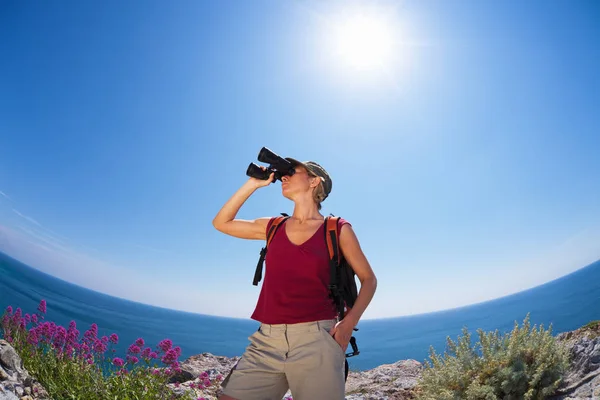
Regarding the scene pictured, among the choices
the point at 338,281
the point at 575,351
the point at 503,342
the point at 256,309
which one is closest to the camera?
the point at 338,281

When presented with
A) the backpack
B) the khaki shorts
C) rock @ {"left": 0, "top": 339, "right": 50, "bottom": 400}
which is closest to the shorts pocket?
the khaki shorts

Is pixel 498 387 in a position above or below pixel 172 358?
below

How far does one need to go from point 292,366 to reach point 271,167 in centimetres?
108

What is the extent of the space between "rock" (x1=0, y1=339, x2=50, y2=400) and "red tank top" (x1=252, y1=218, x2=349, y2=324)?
283 centimetres

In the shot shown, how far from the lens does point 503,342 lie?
3.74 metres

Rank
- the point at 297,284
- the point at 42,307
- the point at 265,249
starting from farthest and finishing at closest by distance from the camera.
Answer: the point at 42,307, the point at 265,249, the point at 297,284

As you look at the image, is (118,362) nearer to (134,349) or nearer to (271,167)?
(134,349)

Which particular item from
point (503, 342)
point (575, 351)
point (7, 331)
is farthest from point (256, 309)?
point (7, 331)

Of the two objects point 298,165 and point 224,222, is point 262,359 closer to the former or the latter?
point 224,222

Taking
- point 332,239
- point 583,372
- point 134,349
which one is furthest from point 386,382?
point 332,239

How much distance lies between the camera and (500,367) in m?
3.46

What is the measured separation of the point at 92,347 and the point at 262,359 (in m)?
2.93

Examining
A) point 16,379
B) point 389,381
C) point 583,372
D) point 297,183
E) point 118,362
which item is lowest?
point 389,381

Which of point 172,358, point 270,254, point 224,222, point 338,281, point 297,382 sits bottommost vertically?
point 172,358
